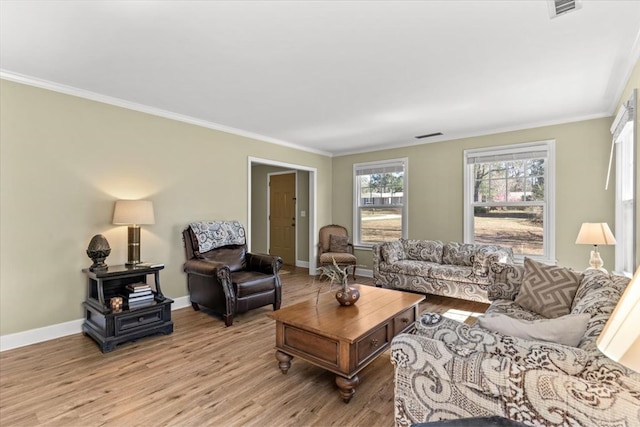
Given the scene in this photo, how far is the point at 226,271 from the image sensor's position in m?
3.35

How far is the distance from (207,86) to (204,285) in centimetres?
216

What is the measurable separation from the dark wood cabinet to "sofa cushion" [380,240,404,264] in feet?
9.71

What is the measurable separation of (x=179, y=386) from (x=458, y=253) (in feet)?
12.6

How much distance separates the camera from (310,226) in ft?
20.4

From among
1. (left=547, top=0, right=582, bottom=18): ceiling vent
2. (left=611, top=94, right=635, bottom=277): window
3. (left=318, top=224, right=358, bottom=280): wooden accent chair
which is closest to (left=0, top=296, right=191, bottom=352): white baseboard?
(left=318, top=224, right=358, bottom=280): wooden accent chair

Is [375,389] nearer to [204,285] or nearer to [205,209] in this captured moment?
[204,285]

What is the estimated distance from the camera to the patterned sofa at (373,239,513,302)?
398 centimetres

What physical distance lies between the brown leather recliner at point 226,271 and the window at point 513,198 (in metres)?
3.18

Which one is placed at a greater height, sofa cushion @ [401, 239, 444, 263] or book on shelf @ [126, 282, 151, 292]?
sofa cushion @ [401, 239, 444, 263]

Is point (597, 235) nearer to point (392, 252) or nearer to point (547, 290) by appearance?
point (547, 290)

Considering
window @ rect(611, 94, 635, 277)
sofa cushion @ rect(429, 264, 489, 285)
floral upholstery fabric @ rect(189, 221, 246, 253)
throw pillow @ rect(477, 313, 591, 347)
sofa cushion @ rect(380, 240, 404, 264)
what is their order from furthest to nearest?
sofa cushion @ rect(380, 240, 404, 264)
sofa cushion @ rect(429, 264, 489, 285)
floral upholstery fabric @ rect(189, 221, 246, 253)
window @ rect(611, 94, 635, 277)
throw pillow @ rect(477, 313, 591, 347)

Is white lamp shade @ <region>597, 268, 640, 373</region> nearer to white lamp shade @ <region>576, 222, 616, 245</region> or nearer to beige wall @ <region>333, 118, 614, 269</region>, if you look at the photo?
white lamp shade @ <region>576, 222, 616, 245</region>

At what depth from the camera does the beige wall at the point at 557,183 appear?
12.9 feet

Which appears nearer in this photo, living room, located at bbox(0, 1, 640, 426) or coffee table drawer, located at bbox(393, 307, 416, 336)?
coffee table drawer, located at bbox(393, 307, 416, 336)
